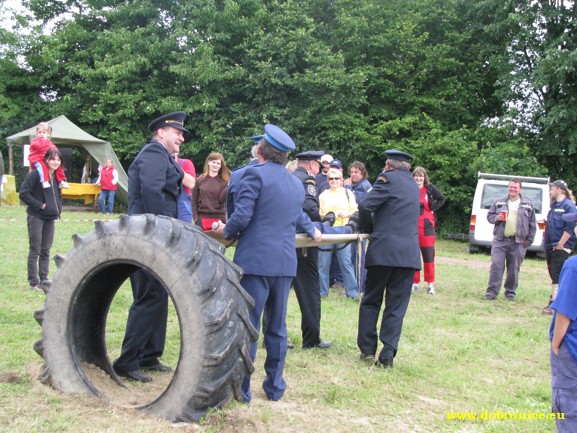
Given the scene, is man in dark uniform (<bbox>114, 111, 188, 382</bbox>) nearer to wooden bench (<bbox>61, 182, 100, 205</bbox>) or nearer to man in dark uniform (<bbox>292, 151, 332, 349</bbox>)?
man in dark uniform (<bbox>292, 151, 332, 349</bbox>)

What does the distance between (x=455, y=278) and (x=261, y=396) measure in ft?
26.7

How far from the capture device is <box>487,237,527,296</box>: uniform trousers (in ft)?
32.4

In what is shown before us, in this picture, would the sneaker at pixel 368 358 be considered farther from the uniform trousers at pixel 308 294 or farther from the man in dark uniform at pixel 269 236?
the man in dark uniform at pixel 269 236

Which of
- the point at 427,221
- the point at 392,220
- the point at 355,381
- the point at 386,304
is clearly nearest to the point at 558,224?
the point at 427,221

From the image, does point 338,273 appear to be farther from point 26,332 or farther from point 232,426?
point 232,426

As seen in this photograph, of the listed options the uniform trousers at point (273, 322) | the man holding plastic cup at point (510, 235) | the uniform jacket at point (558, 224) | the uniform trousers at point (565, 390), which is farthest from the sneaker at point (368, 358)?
the man holding plastic cup at point (510, 235)

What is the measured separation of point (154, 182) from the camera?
186 inches

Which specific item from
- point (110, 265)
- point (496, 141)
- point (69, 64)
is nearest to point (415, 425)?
point (110, 265)

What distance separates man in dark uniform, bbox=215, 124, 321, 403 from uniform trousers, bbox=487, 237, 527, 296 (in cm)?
623

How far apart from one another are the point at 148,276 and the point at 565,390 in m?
2.98

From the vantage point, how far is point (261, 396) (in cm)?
458

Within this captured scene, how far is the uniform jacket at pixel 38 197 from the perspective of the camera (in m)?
7.46

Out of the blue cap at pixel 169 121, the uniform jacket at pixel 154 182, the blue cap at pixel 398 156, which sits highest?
the blue cap at pixel 169 121

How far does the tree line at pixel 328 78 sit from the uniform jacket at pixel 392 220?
16.2m
